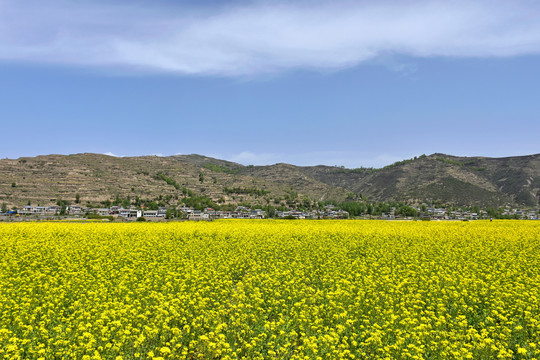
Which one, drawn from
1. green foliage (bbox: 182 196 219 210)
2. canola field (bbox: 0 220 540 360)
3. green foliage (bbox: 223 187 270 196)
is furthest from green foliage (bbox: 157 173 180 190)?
canola field (bbox: 0 220 540 360)

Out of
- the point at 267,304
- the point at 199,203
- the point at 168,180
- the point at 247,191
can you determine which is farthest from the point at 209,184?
the point at 267,304

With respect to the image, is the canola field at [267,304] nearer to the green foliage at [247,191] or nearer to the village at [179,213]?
the village at [179,213]

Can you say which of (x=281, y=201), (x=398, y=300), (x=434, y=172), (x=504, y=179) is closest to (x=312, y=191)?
(x=281, y=201)

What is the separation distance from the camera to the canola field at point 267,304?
8102mm

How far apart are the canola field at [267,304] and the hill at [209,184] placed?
117409 mm

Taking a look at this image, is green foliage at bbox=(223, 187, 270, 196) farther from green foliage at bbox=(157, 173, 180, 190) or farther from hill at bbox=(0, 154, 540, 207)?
green foliage at bbox=(157, 173, 180, 190)

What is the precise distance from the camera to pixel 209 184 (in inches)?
6639

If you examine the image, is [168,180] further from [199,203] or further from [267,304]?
[267,304]

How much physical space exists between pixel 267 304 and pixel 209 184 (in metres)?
159

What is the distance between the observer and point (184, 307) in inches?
422

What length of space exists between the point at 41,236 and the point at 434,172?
621ft

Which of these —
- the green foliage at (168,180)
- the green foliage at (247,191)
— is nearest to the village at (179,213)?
the green foliage at (247,191)

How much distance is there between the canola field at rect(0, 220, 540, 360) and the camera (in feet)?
26.6

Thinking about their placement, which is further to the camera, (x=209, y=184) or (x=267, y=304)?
(x=209, y=184)
